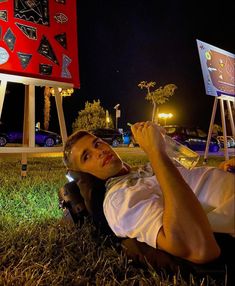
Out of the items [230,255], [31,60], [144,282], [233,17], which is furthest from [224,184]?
[233,17]

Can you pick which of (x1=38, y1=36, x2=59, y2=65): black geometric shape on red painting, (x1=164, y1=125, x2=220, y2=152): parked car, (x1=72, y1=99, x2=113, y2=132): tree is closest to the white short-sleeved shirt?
(x1=38, y1=36, x2=59, y2=65): black geometric shape on red painting

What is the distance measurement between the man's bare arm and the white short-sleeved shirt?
8 cm

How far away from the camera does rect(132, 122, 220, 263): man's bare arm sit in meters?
1.49

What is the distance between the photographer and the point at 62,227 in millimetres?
2836

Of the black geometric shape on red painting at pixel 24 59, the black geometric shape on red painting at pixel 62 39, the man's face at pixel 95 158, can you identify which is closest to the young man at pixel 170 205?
the man's face at pixel 95 158

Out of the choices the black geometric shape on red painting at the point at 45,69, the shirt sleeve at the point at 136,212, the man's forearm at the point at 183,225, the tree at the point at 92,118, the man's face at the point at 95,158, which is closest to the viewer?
the man's forearm at the point at 183,225

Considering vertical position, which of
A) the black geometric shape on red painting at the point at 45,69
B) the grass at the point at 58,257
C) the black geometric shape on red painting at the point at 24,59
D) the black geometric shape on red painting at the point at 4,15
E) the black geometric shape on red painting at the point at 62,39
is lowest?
the grass at the point at 58,257

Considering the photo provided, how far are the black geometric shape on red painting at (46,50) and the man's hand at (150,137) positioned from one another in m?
3.31

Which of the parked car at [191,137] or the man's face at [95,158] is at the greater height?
the man's face at [95,158]

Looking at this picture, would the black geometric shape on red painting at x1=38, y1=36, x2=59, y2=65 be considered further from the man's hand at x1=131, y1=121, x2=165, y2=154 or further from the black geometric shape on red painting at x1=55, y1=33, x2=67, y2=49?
the man's hand at x1=131, y1=121, x2=165, y2=154

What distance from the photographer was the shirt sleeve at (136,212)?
1.63 m

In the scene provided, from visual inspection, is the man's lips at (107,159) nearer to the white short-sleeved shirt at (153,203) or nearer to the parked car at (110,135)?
the white short-sleeved shirt at (153,203)

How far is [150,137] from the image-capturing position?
1688mm

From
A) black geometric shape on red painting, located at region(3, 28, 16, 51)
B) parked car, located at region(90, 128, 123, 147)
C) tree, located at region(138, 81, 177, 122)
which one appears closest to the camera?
black geometric shape on red painting, located at region(3, 28, 16, 51)
